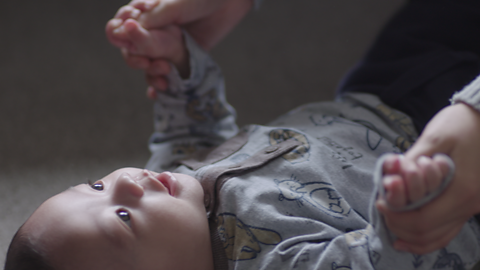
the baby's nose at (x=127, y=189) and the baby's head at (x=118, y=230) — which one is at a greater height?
the baby's nose at (x=127, y=189)

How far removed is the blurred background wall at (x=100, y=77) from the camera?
2.80 feet

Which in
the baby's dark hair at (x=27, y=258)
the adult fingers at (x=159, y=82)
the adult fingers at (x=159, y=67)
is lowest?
the baby's dark hair at (x=27, y=258)

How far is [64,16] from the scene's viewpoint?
112 cm

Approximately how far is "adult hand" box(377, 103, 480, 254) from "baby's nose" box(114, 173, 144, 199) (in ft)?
1.02

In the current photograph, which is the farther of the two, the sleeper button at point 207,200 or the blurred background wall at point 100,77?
the blurred background wall at point 100,77

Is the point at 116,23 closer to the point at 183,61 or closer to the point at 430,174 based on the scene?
the point at 183,61

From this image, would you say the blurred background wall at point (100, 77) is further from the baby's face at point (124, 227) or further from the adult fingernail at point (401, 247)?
the adult fingernail at point (401, 247)

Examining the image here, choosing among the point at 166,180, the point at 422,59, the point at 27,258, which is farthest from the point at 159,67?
the point at 422,59

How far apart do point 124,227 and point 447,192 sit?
38cm

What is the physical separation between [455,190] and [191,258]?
1.14ft

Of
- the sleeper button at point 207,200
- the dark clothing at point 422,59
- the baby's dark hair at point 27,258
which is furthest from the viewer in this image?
the dark clothing at point 422,59

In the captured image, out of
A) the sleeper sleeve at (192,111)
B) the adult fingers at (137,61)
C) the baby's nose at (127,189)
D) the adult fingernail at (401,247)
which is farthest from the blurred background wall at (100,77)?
the adult fingernail at (401,247)

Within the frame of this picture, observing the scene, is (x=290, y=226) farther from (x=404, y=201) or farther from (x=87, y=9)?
(x=87, y=9)

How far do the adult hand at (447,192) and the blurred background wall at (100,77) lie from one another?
62cm
